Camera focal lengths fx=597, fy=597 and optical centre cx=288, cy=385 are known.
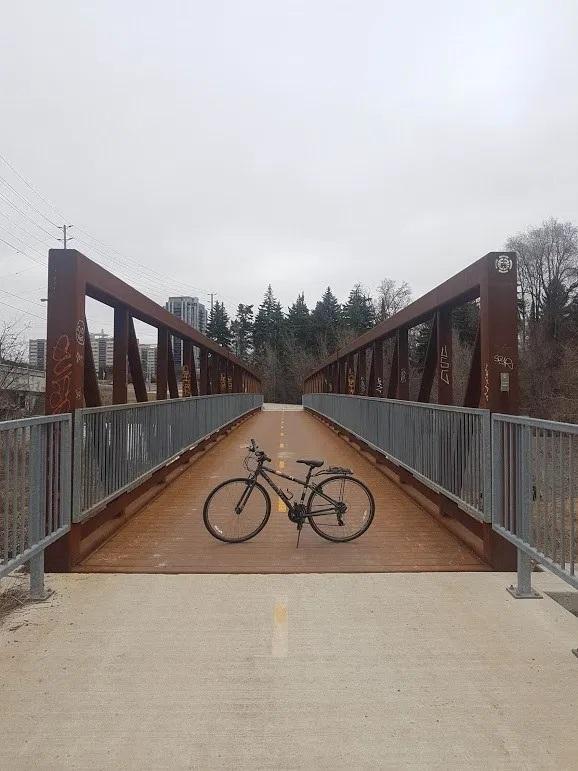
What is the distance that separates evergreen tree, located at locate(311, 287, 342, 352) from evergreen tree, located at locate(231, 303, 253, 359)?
11.4 metres

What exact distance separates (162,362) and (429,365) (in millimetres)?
4368

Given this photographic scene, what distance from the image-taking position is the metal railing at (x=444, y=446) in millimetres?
5270

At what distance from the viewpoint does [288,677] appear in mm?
3312

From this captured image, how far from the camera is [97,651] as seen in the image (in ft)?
11.9

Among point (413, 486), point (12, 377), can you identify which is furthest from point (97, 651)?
point (12, 377)

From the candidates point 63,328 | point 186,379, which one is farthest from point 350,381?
point 63,328

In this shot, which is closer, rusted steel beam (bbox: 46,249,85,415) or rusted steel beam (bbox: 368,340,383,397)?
rusted steel beam (bbox: 46,249,85,415)

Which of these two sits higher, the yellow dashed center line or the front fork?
the front fork

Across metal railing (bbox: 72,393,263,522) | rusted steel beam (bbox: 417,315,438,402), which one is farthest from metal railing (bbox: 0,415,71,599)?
rusted steel beam (bbox: 417,315,438,402)

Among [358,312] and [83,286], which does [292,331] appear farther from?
[83,286]

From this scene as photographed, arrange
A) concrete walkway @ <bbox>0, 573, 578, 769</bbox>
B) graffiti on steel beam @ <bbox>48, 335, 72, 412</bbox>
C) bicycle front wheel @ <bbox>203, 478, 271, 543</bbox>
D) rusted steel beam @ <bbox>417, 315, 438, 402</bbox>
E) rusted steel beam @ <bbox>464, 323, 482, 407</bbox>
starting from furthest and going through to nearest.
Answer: rusted steel beam @ <bbox>417, 315, 438, 402</bbox> < rusted steel beam @ <bbox>464, 323, 482, 407</bbox> < bicycle front wheel @ <bbox>203, 478, 271, 543</bbox> < graffiti on steel beam @ <bbox>48, 335, 72, 412</bbox> < concrete walkway @ <bbox>0, 573, 578, 769</bbox>

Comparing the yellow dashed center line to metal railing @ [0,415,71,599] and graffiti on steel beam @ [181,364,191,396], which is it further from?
graffiti on steel beam @ [181,364,191,396]

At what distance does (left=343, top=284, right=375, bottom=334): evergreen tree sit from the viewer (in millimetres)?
87312

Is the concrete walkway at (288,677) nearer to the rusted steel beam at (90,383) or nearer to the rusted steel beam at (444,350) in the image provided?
the rusted steel beam at (90,383)
